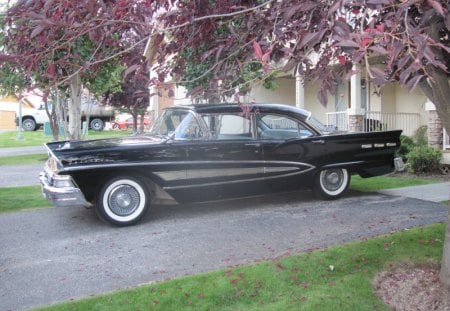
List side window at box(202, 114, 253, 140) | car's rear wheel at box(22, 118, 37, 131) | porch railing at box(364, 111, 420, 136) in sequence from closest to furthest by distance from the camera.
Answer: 1. side window at box(202, 114, 253, 140)
2. porch railing at box(364, 111, 420, 136)
3. car's rear wheel at box(22, 118, 37, 131)

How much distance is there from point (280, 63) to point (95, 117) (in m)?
31.2

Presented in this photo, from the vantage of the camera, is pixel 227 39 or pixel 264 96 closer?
pixel 227 39

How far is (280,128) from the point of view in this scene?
7637 mm

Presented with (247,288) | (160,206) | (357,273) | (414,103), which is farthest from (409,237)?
(414,103)

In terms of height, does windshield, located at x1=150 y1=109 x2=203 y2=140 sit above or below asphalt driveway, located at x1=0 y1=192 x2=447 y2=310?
above

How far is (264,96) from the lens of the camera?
19250 millimetres

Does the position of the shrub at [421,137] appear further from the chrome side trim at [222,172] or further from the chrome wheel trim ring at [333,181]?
the chrome side trim at [222,172]

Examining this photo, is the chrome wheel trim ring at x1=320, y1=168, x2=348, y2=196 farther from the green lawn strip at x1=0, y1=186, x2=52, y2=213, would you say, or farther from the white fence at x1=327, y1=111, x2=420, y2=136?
the white fence at x1=327, y1=111, x2=420, y2=136

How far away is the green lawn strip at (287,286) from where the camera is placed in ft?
13.1

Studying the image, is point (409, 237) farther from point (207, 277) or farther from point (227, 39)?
point (227, 39)

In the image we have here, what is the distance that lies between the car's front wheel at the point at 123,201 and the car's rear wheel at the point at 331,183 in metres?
2.71

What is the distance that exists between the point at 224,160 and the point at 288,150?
3.47 ft

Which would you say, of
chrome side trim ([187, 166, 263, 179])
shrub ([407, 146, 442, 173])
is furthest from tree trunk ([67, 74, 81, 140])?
shrub ([407, 146, 442, 173])

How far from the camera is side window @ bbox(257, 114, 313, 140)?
24.4 ft
